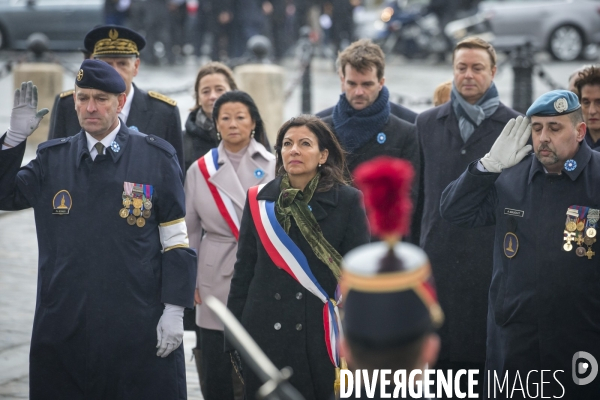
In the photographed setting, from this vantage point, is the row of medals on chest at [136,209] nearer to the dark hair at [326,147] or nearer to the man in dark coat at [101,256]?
the man in dark coat at [101,256]

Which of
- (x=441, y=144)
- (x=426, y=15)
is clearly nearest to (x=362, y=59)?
(x=441, y=144)

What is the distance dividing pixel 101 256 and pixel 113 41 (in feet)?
6.14

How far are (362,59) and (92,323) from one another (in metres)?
2.49

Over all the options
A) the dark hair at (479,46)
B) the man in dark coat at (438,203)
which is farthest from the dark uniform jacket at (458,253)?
the dark hair at (479,46)

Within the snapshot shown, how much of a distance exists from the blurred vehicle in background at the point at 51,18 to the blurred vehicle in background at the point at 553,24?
7975 mm

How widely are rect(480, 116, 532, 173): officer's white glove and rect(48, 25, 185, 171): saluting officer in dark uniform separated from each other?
6.57ft

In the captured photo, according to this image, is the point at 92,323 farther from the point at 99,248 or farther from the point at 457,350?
the point at 457,350

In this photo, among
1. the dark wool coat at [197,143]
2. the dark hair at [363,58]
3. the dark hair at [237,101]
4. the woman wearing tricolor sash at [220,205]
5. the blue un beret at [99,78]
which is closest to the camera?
the blue un beret at [99,78]

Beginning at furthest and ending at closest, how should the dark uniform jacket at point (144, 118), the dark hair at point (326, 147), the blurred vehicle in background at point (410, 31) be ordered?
1. the blurred vehicle in background at point (410, 31)
2. the dark uniform jacket at point (144, 118)
3. the dark hair at point (326, 147)

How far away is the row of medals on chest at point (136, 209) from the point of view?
4570mm

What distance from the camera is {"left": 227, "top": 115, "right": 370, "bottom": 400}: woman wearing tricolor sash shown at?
4652 mm

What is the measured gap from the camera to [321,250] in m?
4.66

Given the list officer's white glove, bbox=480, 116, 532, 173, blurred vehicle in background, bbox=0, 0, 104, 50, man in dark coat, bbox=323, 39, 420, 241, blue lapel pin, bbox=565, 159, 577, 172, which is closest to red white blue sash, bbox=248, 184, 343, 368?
officer's white glove, bbox=480, 116, 532, 173

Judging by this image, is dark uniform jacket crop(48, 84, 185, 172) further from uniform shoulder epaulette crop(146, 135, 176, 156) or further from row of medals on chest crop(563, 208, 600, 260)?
row of medals on chest crop(563, 208, 600, 260)
